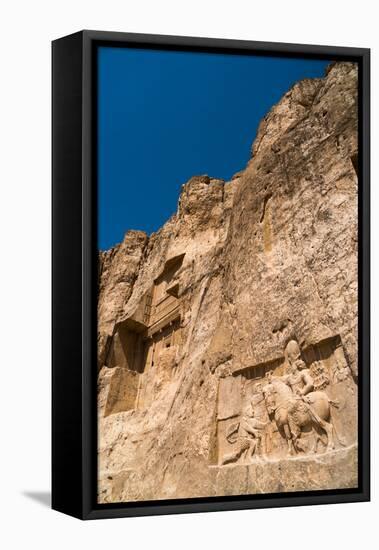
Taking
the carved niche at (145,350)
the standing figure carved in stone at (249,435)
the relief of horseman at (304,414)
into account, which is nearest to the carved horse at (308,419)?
the relief of horseman at (304,414)

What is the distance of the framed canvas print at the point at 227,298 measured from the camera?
16688 mm

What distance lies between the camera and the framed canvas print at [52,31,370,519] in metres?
16.7

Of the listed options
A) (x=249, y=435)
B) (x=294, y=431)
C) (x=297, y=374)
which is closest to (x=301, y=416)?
(x=294, y=431)

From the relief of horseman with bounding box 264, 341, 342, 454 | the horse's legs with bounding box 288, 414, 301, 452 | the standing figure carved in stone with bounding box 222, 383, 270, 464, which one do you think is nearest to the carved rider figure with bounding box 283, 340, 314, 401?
the relief of horseman with bounding box 264, 341, 342, 454

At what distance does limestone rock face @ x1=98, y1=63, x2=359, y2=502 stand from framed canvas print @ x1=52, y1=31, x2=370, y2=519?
0.02 m

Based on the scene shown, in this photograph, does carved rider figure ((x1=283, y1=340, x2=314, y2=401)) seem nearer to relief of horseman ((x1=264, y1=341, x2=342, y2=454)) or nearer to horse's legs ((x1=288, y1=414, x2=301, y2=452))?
relief of horseman ((x1=264, y1=341, x2=342, y2=454))

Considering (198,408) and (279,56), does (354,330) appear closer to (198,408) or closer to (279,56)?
(198,408)

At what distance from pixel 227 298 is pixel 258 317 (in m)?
0.53

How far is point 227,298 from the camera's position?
18.2 m

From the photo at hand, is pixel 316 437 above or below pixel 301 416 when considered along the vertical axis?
below

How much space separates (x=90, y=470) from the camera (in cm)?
1625

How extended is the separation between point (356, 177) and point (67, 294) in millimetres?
3607

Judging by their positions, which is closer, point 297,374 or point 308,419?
point 308,419

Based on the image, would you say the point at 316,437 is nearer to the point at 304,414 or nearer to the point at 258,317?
the point at 304,414
